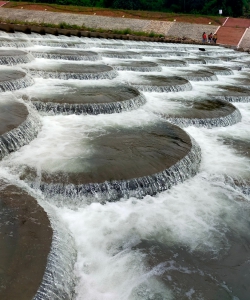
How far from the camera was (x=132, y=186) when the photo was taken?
430 cm

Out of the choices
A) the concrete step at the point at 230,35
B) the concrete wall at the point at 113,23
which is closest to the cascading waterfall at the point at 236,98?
the concrete step at the point at 230,35

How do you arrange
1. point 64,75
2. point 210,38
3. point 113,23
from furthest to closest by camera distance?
point 113,23
point 210,38
point 64,75

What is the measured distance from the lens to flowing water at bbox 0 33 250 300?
3143mm

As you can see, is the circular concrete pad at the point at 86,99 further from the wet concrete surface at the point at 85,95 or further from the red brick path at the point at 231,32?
the red brick path at the point at 231,32

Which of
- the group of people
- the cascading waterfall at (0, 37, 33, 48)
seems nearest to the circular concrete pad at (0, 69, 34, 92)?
the cascading waterfall at (0, 37, 33, 48)

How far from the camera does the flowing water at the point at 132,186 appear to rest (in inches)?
124

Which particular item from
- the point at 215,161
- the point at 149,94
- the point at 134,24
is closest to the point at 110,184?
the point at 215,161

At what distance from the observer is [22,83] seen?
7.46 meters

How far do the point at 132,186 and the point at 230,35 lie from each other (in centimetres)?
2611

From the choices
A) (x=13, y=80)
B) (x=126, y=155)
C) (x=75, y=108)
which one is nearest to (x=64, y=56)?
(x=13, y=80)

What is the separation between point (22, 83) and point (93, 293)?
17.9ft

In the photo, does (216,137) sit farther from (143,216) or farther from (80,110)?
(143,216)

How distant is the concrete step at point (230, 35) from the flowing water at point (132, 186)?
20.5 meters

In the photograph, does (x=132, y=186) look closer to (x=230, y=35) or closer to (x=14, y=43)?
(x=14, y=43)
